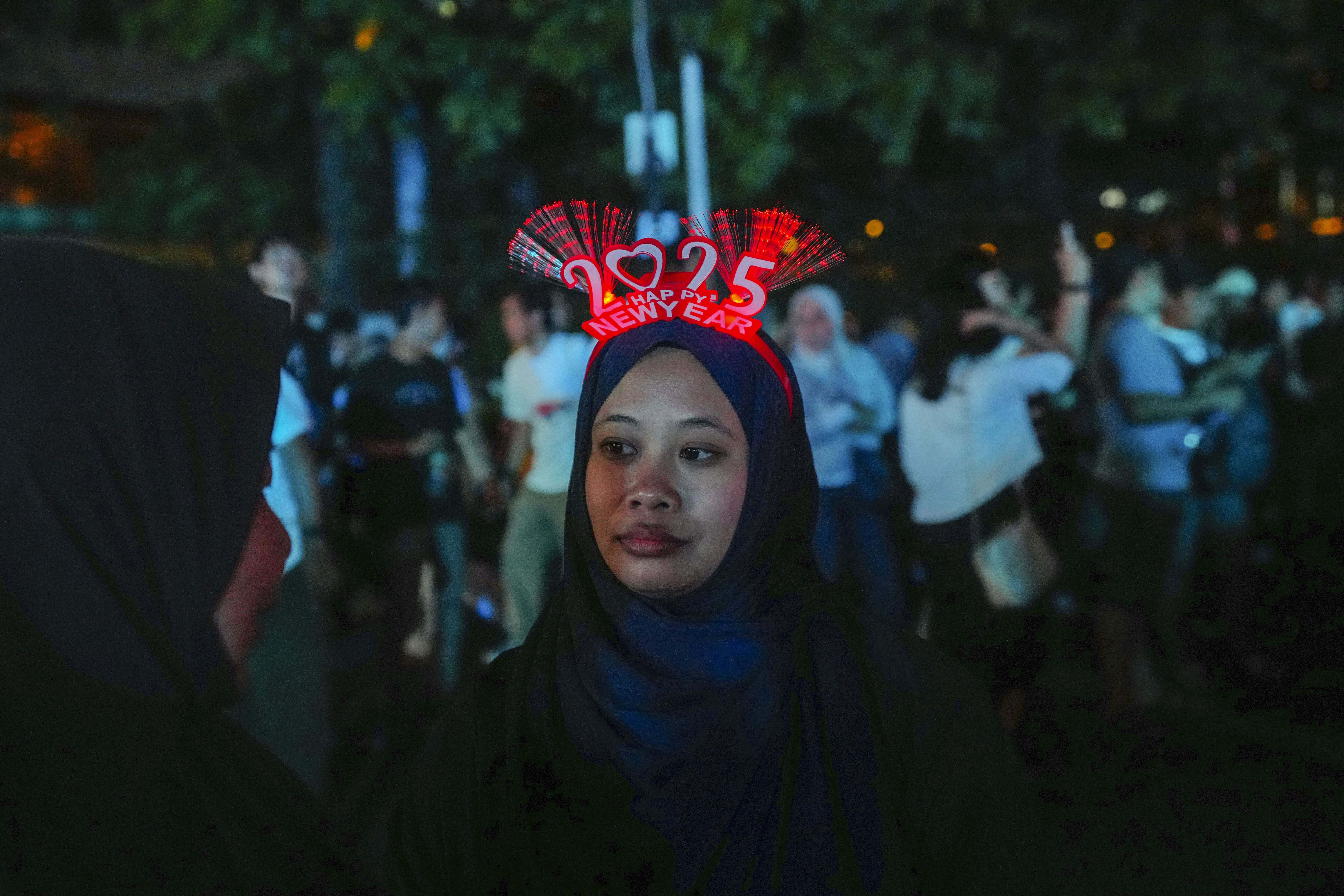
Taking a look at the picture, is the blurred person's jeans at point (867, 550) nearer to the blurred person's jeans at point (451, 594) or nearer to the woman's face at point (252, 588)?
the blurred person's jeans at point (451, 594)

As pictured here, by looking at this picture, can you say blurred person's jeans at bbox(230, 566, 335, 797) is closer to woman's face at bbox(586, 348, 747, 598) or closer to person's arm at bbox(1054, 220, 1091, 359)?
woman's face at bbox(586, 348, 747, 598)

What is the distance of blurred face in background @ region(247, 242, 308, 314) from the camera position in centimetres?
517

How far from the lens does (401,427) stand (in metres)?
5.96

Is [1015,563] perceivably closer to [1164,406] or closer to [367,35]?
[1164,406]

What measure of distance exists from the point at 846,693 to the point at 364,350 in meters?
6.76

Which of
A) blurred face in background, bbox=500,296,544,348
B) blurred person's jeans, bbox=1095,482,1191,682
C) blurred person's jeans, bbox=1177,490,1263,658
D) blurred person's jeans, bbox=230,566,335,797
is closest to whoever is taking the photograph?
blurred person's jeans, bbox=230,566,335,797

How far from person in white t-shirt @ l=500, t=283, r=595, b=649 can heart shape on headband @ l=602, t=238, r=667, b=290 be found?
3.34 m

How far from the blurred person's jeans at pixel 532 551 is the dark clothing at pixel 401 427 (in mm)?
516

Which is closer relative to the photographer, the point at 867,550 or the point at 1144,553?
the point at 1144,553

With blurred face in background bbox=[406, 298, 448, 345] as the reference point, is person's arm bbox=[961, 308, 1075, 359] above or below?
below

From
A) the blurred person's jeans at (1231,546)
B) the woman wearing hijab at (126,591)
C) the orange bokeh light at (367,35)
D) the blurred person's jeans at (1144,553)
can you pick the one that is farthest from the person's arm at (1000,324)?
the orange bokeh light at (367,35)

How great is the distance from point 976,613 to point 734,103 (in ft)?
26.0

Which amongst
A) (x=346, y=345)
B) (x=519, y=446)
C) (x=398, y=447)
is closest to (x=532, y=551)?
(x=519, y=446)

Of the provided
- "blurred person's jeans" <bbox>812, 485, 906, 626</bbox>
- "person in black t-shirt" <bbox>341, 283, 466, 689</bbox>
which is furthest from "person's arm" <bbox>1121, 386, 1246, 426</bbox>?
"person in black t-shirt" <bbox>341, 283, 466, 689</bbox>
